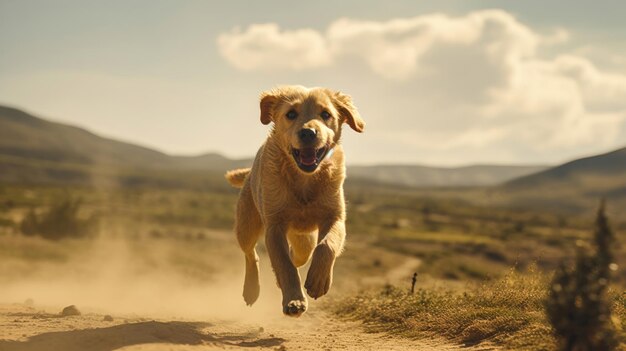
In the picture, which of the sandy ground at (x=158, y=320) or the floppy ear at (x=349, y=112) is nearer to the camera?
the sandy ground at (x=158, y=320)

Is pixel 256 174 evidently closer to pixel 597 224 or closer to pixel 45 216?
pixel 597 224

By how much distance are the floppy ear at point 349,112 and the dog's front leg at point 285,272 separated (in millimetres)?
1677

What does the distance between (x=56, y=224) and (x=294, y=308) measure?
24.9 metres

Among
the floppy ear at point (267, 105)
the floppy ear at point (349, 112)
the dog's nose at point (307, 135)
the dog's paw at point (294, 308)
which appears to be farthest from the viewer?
the floppy ear at point (267, 105)

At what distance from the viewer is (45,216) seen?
2895cm

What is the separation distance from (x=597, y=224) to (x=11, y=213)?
46031 mm

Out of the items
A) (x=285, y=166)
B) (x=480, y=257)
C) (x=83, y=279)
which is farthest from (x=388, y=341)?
(x=480, y=257)

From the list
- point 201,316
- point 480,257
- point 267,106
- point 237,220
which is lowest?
point 480,257

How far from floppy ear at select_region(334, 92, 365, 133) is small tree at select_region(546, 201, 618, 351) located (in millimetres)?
4109

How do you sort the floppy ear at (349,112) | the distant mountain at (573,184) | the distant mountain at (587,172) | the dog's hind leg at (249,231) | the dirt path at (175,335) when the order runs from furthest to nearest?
the distant mountain at (587,172) → the distant mountain at (573,184) → the dog's hind leg at (249,231) → the floppy ear at (349,112) → the dirt path at (175,335)

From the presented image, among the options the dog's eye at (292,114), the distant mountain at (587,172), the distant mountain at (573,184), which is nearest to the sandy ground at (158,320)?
the dog's eye at (292,114)

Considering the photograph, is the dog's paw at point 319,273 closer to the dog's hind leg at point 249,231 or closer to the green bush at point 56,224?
the dog's hind leg at point 249,231

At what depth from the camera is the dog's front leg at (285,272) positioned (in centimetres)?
672

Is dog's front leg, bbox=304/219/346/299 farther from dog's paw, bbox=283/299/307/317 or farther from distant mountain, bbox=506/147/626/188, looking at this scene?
Result: distant mountain, bbox=506/147/626/188
